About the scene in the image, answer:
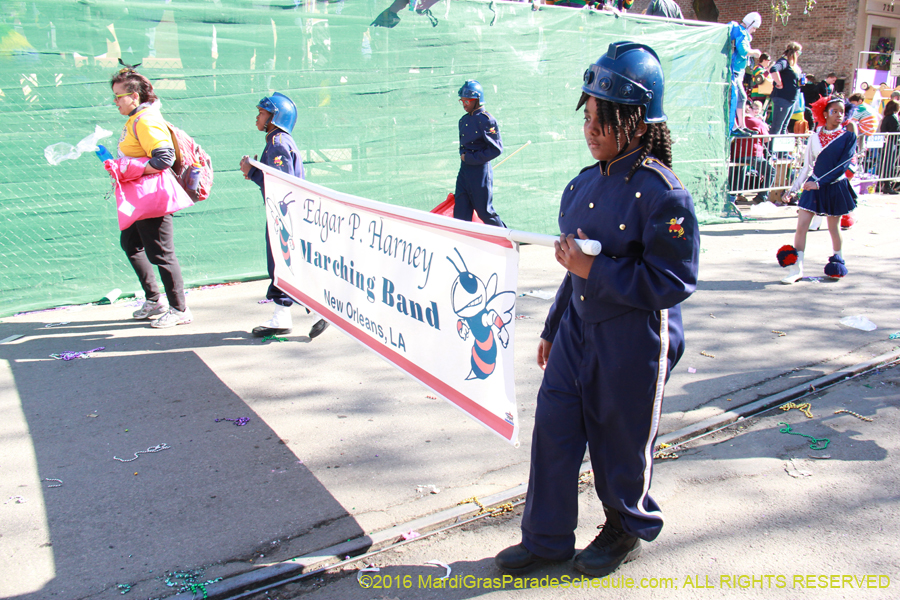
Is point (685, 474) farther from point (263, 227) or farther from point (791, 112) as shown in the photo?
point (791, 112)

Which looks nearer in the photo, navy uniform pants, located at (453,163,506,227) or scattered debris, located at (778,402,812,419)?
scattered debris, located at (778,402,812,419)

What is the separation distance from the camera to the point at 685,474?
12.2 ft

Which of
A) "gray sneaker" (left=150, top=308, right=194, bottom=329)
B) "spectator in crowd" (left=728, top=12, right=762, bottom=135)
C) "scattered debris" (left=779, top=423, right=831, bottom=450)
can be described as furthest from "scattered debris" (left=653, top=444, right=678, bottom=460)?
"spectator in crowd" (left=728, top=12, right=762, bottom=135)

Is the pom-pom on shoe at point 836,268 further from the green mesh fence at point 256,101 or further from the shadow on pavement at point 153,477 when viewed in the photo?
the shadow on pavement at point 153,477

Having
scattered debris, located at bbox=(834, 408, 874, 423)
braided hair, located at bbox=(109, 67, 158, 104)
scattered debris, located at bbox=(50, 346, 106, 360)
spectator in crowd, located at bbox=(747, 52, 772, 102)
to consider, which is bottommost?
scattered debris, located at bbox=(834, 408, 874, 423)

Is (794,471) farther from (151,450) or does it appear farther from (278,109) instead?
(278,109)

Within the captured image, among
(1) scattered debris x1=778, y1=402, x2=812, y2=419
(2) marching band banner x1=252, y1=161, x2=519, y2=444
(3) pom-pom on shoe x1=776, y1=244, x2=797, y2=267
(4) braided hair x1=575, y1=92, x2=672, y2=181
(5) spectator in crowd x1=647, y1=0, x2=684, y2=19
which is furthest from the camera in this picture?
(5) spectator in crowd x1=647, y1=0, x2=684, y2=19

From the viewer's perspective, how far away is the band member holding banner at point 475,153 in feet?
26.0

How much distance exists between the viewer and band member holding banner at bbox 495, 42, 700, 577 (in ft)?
7.84

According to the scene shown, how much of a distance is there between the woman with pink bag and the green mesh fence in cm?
108

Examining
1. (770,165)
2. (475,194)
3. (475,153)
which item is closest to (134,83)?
(475,153)

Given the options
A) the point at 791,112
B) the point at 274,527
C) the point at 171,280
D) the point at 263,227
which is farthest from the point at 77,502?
the point at 791,112

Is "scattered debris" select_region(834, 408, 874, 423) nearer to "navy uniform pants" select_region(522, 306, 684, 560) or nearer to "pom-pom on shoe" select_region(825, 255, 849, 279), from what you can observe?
"navy uniform pants" select_region(522, 306, 684, 560)

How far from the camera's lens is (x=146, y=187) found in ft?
19.1
